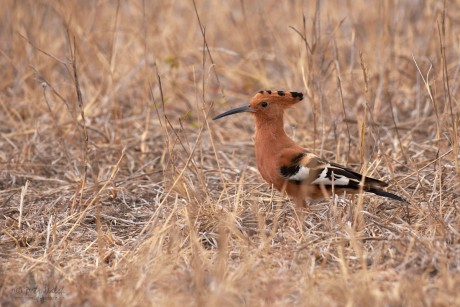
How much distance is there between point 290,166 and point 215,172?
1049 mm

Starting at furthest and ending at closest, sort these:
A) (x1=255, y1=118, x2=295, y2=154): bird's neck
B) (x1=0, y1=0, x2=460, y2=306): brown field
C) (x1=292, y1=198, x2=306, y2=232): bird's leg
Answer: (x1=255, y1=118, x2=295, y2=154): bird's neck
(x1=292, y1=198, x2=306, y2=232): bird's leg
(x1=0, y1=0, x2=460, y2=306): brown field

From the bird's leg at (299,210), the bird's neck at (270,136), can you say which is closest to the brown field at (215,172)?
the bird's leg at (299,210)

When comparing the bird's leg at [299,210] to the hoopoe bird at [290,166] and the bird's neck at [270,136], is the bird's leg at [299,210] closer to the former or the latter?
the hoopoe bird at [290,166]

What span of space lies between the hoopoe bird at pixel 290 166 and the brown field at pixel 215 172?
0.13m

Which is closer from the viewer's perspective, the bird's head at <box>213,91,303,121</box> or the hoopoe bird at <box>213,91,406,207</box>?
the hoopoe bird at <box>213,91,406,207</box>

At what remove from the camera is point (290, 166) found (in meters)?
4.09

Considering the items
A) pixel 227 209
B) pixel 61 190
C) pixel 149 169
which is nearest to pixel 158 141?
pixel 149 169

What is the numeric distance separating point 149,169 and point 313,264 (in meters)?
2.10

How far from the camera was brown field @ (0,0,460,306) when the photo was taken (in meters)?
3.21

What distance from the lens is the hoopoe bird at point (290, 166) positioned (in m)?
3.94

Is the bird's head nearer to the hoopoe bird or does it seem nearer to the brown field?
the hoopoe bird

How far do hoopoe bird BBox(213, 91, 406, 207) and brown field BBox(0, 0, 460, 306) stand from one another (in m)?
0.13

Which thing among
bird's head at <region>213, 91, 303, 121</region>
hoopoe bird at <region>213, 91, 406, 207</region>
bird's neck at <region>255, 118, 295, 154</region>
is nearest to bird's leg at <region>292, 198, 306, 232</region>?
hoopoe bird at <region>213, 91, 406, 207</region>

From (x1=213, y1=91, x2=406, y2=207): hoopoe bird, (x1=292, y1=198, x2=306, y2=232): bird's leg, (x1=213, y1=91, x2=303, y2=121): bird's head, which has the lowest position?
(x1=292, y1=198, x2=306, y2=232): bird's leg
